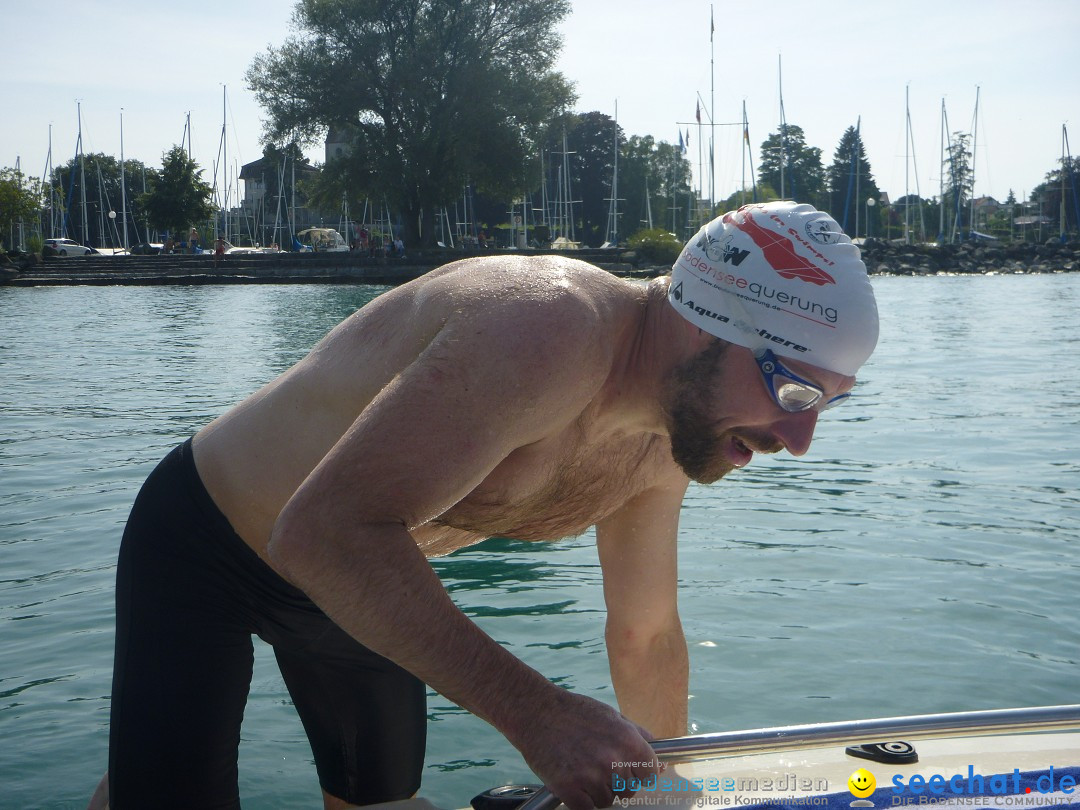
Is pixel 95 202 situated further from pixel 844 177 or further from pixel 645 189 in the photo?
pixel 844 177

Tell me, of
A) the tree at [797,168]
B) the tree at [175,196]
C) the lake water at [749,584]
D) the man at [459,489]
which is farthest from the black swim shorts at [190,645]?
the tree at [797,168]

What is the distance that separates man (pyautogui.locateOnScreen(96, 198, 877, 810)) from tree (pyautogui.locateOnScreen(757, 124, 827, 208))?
79414mm

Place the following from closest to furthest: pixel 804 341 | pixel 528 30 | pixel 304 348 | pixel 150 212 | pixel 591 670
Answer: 1. pixel 804 341
2. pixel 591 670
3. pixel 304 348
4. pixel 528 30
5. pixel 150 212

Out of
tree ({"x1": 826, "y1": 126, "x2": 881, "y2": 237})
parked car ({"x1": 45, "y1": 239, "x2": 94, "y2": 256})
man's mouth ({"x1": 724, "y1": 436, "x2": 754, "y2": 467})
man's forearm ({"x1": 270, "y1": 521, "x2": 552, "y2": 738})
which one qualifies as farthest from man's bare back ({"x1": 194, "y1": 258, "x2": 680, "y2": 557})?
tree ({"x1": 826, "y1": 126, "x2": 881, "y2": 237})

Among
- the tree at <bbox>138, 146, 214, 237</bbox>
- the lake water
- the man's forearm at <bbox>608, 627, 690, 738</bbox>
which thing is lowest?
the lake water

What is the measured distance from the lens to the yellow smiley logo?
77.9 inches

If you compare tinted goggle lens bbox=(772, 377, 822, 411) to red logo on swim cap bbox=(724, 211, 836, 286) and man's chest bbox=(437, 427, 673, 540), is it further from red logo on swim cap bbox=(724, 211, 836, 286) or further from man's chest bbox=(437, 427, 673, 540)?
man's chest bbox=(437, 427, 673, 540)

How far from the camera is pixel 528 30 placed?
170 ft

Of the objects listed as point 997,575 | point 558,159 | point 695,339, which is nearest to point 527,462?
point 695,339

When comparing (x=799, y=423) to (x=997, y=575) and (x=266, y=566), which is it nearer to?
(x=266, y=566)

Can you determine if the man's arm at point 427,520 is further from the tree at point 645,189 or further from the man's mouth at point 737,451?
the tree at point 645,189

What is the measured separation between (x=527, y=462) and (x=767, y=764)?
0.78 m

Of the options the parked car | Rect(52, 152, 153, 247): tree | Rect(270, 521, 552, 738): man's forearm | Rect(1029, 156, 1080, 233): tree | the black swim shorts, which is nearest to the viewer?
Rect(270, 521, 552, 738): man's forearm

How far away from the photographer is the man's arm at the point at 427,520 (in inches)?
67.9
